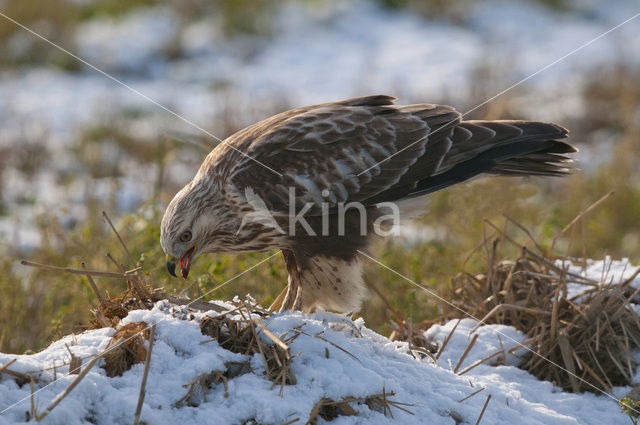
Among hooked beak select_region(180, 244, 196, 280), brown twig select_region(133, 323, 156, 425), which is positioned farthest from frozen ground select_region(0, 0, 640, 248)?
brown twig select_region(133, 323, 156, 425)

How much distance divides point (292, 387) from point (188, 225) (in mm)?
1461

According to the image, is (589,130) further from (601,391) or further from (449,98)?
(601,391)

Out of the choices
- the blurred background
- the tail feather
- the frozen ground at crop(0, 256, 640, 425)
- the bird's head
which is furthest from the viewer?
the blurred background

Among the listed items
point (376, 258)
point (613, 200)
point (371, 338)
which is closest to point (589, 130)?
point (613, 200)

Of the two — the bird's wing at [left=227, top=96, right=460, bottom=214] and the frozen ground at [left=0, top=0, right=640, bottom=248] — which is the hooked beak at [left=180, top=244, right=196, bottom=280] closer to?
the bird's wing at [left=227, top=96, right=460, bottom=214]

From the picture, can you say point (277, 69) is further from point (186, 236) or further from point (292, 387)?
point (292, 387)

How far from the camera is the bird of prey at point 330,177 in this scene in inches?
148

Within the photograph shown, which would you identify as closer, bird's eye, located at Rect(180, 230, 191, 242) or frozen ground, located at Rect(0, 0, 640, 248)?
bird's eye, located at Rect(180, 230, 191, 242)

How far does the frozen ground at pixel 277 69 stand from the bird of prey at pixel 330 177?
391cm

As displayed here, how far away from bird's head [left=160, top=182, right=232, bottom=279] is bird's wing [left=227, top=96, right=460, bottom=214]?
0.71 ft

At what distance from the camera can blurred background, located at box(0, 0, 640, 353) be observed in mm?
5070

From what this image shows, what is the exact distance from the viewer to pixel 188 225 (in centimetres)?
375

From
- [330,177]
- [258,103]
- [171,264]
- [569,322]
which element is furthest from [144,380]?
[258,103]

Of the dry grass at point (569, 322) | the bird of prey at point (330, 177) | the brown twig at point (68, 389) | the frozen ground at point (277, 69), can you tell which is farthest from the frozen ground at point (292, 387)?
the frozen ground at point (277, 69)
